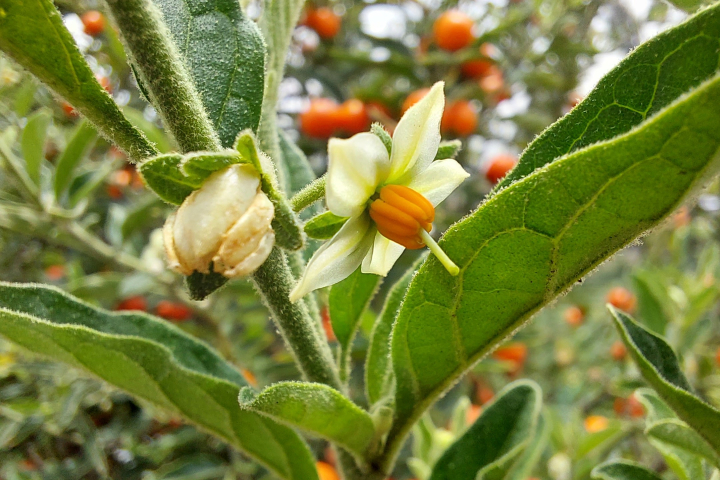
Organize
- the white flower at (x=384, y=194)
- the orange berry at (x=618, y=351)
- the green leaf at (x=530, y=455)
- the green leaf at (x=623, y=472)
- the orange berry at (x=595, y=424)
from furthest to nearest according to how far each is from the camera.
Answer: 1. the orange berry at (x=618, y=351)
2. the orange berry at (x=595, y=424)
3. the green leaf at (x=530, y=455)
4. the green leaf at (x=623, y=472)
5. the white flower at (x=384, y=194)

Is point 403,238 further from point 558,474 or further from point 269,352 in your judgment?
point 269,352

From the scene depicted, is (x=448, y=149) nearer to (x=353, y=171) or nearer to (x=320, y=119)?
(x=353, y=171)

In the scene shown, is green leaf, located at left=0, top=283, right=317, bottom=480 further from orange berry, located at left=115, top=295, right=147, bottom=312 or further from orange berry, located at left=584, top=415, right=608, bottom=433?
orange berry, located at left=115, top=295, right=147, bottom=312

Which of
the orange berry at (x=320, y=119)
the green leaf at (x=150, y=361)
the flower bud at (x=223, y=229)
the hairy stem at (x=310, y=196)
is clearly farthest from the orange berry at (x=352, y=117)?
the flower bud at (x=223, y=229)

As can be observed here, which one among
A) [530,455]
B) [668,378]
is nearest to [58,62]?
[668,378]

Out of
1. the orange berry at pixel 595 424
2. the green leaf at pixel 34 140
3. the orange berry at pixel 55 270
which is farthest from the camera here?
the orange berry at pixel 55 270

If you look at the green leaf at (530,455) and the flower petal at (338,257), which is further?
the green leaf at (530,455)

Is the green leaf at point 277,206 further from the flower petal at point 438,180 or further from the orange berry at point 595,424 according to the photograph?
the orange berry at point 595,424
